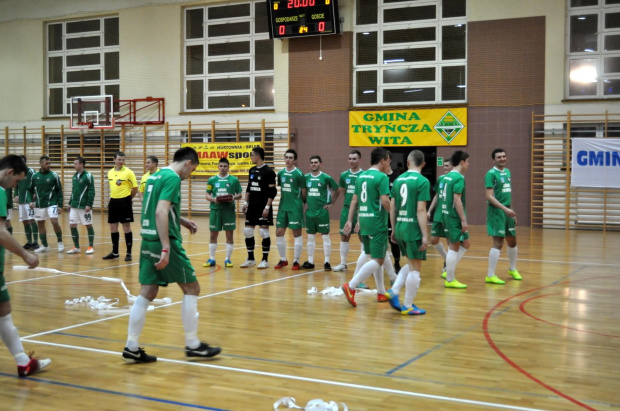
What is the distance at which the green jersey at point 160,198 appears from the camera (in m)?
5.18

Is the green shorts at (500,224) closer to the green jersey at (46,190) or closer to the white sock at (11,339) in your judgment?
the white sock at (11,339)

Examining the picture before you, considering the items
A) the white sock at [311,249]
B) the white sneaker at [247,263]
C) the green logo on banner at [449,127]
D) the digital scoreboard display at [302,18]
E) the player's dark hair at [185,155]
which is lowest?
the white sneaker at [247,263]

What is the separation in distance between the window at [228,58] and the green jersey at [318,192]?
38.9 ft

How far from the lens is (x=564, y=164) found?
1836 cm

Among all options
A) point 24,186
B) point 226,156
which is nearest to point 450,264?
point 24,186

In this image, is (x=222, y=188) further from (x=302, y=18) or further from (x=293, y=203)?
(x=302, y=18)

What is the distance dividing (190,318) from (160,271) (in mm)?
462

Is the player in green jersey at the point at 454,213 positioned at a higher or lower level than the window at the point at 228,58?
lower

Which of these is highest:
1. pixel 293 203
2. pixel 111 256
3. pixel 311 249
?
pixel 293 203

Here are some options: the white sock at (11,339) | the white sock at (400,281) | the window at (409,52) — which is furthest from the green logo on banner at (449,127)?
the white sock at (11,339)

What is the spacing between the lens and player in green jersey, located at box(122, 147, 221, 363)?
5.16m

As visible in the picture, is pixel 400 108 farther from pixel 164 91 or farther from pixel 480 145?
pixel 164 91

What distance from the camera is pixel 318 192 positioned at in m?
10.8

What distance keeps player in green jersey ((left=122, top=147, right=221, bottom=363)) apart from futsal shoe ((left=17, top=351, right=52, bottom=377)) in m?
0.61
